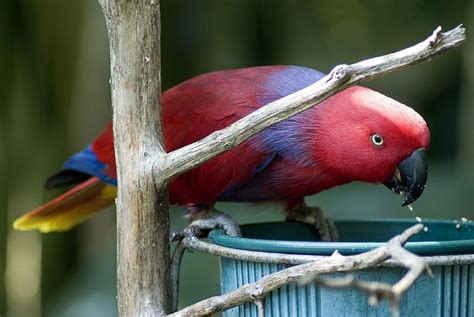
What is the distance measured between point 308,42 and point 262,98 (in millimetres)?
2178

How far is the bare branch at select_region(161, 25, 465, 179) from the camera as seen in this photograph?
1250mm

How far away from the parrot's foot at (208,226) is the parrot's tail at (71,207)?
60 cm

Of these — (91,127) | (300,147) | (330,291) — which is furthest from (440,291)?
(91,127)

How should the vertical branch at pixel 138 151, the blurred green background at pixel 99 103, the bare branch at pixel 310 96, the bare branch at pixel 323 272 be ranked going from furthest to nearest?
the blurred green background at pixel 99 103 < the vertical branch at pixel 138 151 < the bare branch at pixel 310 96 < the bare branch at pixel 323 272

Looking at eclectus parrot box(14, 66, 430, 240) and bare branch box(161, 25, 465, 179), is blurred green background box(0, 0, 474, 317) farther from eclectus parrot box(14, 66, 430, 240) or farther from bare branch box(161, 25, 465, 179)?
bare branch box(161, 25, 465, 179)

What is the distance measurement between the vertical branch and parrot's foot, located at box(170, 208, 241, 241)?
16cm

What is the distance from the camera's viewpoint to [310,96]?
1.31 meters

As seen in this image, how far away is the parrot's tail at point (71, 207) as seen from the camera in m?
2.43

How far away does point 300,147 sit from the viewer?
6.09 feet

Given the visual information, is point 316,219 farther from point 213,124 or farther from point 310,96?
point 310,96

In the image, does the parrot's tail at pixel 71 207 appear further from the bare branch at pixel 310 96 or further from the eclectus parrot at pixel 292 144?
the bare branch at pixel 310 96

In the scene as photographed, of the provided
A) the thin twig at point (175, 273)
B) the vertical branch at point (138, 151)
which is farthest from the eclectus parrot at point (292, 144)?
the vertical branch at point (138, 151)

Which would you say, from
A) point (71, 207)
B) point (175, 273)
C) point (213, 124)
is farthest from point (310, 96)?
point (71, 207)

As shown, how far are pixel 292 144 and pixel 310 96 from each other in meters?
0.55
